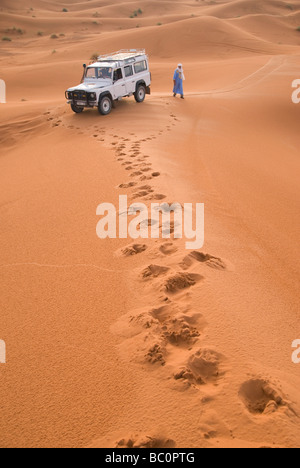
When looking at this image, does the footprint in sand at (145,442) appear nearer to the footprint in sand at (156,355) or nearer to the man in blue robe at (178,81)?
the footprint in sand at (156,355)

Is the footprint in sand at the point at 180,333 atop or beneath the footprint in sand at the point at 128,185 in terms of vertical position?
beneath

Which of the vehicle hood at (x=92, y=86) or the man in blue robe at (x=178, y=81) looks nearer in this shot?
the vehicle hood at (x=92, y=86)

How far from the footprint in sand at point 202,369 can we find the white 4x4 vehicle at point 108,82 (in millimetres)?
10760

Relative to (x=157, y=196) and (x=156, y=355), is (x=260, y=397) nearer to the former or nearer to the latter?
(x=156, y=355)

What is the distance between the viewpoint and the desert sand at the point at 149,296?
2.53m

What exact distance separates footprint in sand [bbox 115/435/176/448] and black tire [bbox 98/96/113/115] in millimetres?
11492

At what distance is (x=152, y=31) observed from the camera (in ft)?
96.8

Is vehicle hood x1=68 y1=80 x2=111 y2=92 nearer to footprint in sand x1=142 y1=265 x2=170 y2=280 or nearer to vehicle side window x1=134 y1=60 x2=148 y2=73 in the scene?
vehicle side window x1=134 y1=60 x2=148 y2=73

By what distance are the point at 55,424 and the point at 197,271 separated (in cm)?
208

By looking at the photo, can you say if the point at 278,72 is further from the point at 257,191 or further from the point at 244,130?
the point at 257,191

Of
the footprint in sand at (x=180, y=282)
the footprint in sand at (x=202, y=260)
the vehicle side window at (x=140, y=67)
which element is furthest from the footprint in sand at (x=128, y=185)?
the vehicle side window at (x=140, y=67)

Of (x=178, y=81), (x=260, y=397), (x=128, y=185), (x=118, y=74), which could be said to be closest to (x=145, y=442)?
(x=260, y=397)

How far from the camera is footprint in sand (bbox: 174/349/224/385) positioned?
2758 mm

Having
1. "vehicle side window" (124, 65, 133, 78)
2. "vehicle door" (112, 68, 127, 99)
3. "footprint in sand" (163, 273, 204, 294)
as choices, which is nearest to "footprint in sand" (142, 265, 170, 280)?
"footprint in sand" (163, 273, 204, 294)
